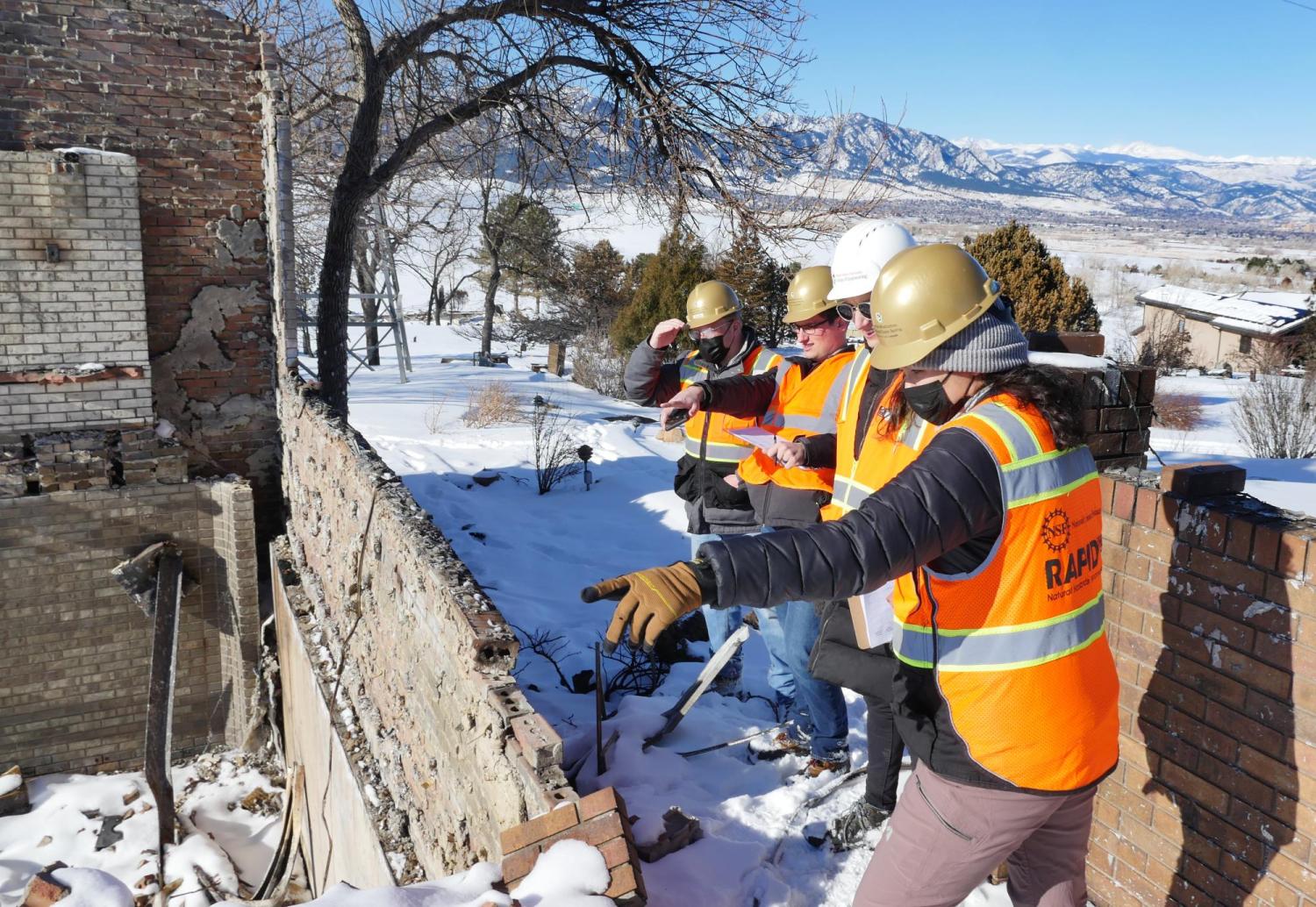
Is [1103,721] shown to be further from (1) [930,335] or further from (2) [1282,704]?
(1) [930,335]

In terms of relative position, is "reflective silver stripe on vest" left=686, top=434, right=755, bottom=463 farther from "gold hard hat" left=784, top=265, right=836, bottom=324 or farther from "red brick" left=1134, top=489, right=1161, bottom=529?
"red brick" left=1134, top=489, right=1161, bottom=529

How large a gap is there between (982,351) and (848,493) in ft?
2.02

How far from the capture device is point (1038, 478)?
1.63m

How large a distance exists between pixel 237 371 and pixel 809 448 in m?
4.79

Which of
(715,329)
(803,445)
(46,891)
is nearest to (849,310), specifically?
(803,445)

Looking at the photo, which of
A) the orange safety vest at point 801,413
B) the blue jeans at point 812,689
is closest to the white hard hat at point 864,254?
the orange safety vest at point 801,413

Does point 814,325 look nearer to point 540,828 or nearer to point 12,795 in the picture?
point 540,828

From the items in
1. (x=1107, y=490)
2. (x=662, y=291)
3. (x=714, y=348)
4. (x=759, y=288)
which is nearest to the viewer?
(x=1107, y=490)

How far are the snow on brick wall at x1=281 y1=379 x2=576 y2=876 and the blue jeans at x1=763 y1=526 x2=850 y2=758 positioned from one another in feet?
3.80

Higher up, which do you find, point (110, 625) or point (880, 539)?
point (880, 539)

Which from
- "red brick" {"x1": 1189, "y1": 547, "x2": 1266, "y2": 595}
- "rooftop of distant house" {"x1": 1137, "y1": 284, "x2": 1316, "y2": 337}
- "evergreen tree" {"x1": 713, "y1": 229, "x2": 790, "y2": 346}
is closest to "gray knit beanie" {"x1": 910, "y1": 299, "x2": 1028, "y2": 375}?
"red brick" {"x1": 1189, "y1": 547, "x2": 1266, "y2": 595}

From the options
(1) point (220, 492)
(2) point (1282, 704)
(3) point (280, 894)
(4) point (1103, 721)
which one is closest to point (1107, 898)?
(2) point (1282, 704)

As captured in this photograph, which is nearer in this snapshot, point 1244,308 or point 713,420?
point 713,420

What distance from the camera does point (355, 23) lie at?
24.8 ft
